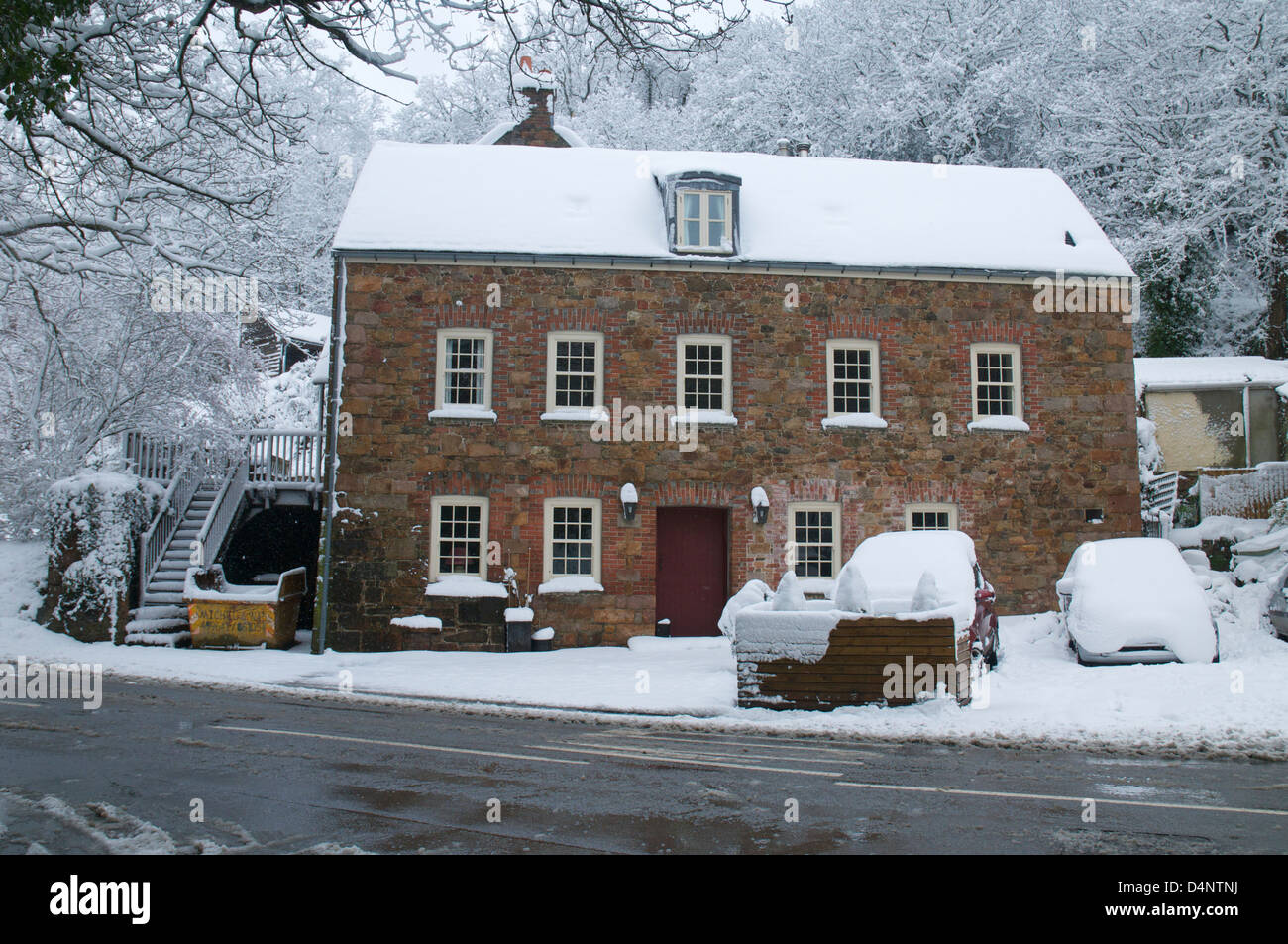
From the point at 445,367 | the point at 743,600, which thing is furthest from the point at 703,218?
the point at 743,600

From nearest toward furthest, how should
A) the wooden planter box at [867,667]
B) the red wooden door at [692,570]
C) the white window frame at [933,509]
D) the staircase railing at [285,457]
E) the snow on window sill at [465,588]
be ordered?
1. the wooden planter box at [867,667]
2. the snow on window sill at [465,588]
3. the red wooden door at [692,570]
4. the white window frame at [933,509]
5. the staircase railing at [285,457]

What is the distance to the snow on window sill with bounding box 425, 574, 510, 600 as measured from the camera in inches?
687

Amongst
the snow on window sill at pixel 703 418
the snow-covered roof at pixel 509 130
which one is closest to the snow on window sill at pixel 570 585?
the snow on window sill at pixel 703 418

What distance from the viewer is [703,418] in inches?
720

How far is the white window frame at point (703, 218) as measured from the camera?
61.5 feet

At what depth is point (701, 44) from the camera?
7.54 m

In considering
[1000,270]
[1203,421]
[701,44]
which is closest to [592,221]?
[1000,270]

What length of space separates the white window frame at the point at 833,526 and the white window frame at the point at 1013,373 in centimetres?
333

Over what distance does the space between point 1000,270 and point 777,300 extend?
4271 millimetres

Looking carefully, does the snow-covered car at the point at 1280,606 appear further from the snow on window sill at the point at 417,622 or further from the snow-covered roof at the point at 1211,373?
the snow on window sill at the point at 417,622

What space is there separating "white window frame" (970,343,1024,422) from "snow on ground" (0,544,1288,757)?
3871 millimetres

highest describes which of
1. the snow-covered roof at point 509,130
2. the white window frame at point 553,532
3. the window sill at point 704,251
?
the snow-covered roof at point 509,130

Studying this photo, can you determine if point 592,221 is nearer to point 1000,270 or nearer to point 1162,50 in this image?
point 1000,270

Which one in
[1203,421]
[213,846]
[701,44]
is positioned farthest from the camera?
[1203,421]
